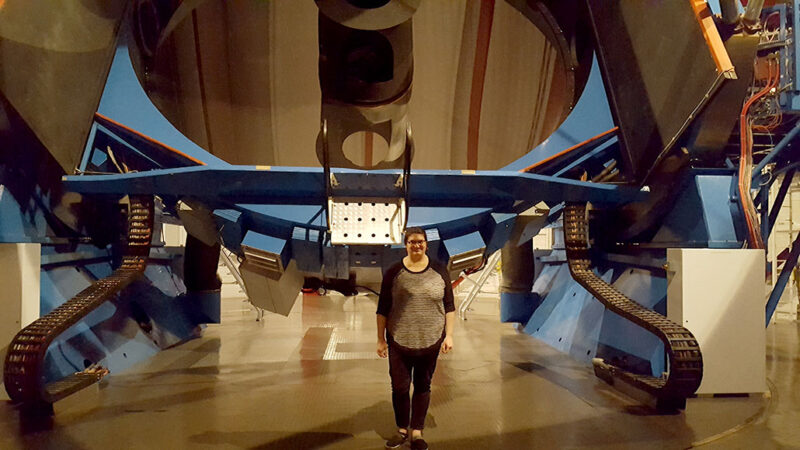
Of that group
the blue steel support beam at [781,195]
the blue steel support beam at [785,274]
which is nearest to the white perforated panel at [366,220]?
the blue steel support beam at [785,274]

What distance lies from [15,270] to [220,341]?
2.24 meters

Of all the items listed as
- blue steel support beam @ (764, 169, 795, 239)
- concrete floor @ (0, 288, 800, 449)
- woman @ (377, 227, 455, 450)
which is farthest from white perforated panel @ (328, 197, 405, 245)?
blue steel support beam @ (764, 169, 795, 239)

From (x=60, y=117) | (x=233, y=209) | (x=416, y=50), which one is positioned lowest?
(x=233, y=209)

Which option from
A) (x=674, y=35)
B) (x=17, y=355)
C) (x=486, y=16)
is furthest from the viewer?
(x=486, y=16)

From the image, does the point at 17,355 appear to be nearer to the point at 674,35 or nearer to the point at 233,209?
the point at 233,209

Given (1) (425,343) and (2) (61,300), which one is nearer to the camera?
(1) (425,343)

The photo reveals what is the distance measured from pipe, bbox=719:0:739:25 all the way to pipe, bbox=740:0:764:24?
0.05 metres

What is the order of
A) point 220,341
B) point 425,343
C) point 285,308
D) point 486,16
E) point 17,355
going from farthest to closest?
1. point 486,16
2. point 220,341
3. point 285,308
4. point 17,355
5. point 425,343

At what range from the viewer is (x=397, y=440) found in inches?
84.1

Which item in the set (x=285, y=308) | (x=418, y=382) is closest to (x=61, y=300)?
(x=285, y=308)

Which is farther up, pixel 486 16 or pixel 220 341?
pixel 486 16

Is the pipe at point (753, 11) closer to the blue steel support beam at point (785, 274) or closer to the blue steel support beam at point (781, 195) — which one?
the blue steel support beam at point (785, 274)

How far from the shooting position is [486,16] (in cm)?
506

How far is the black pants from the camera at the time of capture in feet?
6.98
